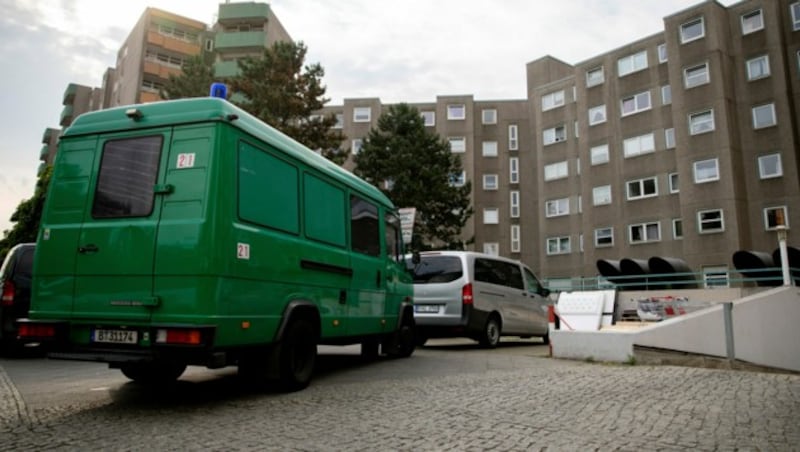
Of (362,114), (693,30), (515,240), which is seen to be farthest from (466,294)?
(362,114)

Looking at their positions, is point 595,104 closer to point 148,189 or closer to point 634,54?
point 634,54

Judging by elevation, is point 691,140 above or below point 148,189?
above

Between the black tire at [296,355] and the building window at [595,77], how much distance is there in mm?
35611

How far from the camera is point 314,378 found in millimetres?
7578

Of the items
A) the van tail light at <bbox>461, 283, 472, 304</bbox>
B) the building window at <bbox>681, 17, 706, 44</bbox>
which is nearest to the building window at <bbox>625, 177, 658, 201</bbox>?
the building window at <bbox>681, 17, 706, 44</bbox>

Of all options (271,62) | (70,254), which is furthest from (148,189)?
(271,62)

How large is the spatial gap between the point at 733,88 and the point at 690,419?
31.7 metres

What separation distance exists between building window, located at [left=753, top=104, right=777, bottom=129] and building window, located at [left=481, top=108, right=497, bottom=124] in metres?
22.6

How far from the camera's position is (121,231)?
539 centimetres

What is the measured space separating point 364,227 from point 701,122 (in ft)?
95.4

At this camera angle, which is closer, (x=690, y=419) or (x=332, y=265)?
(x=690, y=419)

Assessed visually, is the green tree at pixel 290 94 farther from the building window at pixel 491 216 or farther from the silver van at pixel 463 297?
the building window at pixel 491 216

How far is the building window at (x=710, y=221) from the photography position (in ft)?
98.3

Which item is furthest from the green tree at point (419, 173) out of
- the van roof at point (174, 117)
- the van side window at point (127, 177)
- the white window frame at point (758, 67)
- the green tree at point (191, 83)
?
the van side window at point (127, 177)
